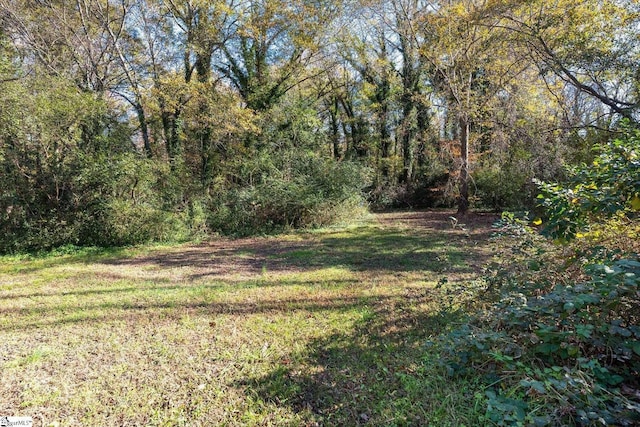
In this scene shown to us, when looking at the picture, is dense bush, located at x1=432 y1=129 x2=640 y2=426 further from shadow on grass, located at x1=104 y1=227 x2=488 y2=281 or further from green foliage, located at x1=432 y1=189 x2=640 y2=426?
shadow on grass, located at x1=104 y1=227 x2=488 y2=281

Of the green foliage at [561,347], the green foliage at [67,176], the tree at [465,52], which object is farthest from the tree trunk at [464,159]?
the green foliage at [67,176]

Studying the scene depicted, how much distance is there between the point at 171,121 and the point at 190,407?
34.1 feet

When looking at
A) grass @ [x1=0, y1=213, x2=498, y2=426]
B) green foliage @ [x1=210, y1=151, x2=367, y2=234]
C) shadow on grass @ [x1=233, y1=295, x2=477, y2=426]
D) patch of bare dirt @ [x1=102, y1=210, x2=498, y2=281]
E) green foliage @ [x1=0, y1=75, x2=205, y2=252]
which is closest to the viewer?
shadow on grass @ [x1=233, y1=295, x2=477, y2=426]

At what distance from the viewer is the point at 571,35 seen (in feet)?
20.0

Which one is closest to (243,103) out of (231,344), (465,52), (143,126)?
(143,126)

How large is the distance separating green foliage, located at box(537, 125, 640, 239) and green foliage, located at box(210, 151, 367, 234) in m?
8.20

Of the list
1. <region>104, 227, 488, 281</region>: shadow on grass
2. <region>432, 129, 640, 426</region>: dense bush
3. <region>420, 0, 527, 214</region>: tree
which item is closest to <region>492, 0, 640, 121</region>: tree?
<region>420, 0, 527, 214</region>: tree

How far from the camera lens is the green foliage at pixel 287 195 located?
10.1 meters

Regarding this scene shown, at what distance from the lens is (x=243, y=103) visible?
12578 mm

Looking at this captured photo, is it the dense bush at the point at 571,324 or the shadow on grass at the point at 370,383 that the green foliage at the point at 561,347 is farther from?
the shadow on grass at the point at 370,383

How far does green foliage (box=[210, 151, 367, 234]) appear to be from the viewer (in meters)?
10.1

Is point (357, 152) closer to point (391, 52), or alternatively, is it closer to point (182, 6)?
point (391, 52)

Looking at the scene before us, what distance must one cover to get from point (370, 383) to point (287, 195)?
8.24 m

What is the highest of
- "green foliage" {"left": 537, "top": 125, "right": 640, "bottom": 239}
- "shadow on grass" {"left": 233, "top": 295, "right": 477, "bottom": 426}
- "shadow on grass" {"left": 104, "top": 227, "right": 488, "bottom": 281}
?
"green foliage" {"left": 537, "top": 125, "right": 640, "bottom": 239}
